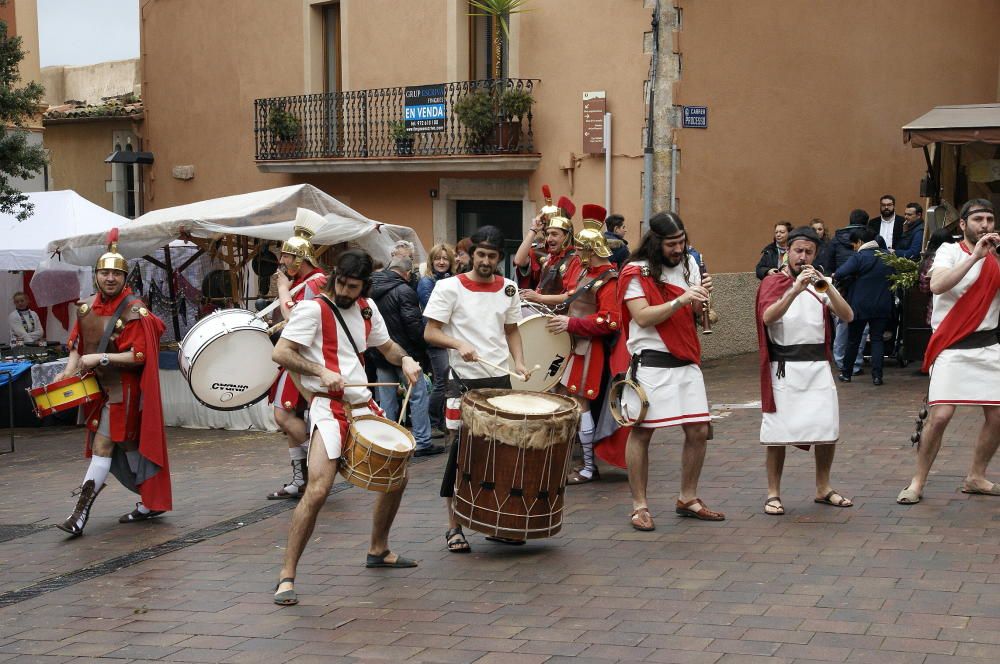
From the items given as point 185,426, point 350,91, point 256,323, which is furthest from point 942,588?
point 350,91

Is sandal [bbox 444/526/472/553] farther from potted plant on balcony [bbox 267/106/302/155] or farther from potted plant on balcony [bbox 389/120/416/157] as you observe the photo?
potted plant on balcony [bbox 267/106/302/155]

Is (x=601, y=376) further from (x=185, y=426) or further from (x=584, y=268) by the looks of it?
(x=185, y=426)

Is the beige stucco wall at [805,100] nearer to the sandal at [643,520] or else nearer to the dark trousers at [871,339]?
the dark trousers at [871,339]

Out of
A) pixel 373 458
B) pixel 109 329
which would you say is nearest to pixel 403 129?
pixel 109 329

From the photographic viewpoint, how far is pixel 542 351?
8.84 m

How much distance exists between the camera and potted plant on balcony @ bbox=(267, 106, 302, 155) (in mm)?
21547

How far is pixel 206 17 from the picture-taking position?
2364 centimetres

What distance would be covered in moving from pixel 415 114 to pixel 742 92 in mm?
5061

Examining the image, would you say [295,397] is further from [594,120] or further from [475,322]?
[594,120]

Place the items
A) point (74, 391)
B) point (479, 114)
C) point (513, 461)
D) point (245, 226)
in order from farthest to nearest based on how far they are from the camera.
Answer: point (479, 114), point (245, 226), point (74, 391), point (513, 461)

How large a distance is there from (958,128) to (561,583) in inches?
413

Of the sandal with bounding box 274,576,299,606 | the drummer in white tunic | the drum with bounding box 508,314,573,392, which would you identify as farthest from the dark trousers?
the sandal with bounding box 274,576,299,606

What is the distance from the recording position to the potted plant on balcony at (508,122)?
18.0m

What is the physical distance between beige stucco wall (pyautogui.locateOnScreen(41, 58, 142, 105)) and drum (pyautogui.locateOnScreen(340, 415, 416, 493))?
79.1 ft
